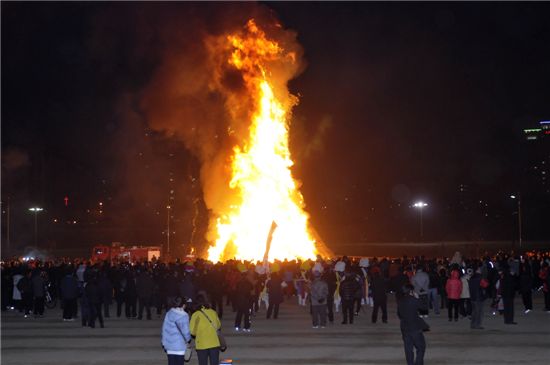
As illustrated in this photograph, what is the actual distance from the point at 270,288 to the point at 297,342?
5.60m

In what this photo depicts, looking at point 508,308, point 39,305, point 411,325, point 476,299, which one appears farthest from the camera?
point 39,305

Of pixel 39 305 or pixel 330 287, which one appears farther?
pixel 39 305

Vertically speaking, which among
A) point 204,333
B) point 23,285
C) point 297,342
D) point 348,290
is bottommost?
point 297,342

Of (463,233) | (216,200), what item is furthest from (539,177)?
(216,200)

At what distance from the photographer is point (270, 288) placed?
21953mm

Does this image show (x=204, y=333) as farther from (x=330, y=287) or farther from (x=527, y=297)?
(x=527, y=297)

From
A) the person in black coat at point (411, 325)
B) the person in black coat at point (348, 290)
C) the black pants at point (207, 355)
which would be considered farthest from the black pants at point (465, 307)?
the black pants at point (207, 355)

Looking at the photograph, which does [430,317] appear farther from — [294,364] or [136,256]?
[136,256]

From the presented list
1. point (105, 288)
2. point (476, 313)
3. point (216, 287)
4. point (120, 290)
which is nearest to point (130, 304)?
point (120, 290)

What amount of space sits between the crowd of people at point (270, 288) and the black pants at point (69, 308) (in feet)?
0.10

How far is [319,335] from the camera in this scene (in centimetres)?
1777

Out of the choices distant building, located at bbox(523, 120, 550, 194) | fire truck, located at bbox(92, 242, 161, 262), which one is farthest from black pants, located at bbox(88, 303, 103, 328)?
distant building, located at bbox(523, 120, 550, 194)

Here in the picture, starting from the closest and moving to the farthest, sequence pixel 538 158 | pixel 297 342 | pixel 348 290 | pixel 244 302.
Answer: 1. pixel 297 342
2. pixel 244 302
3. pixel 348 290
4. pixel 538 158

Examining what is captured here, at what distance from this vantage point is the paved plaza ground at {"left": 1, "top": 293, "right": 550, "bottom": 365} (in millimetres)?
14039
